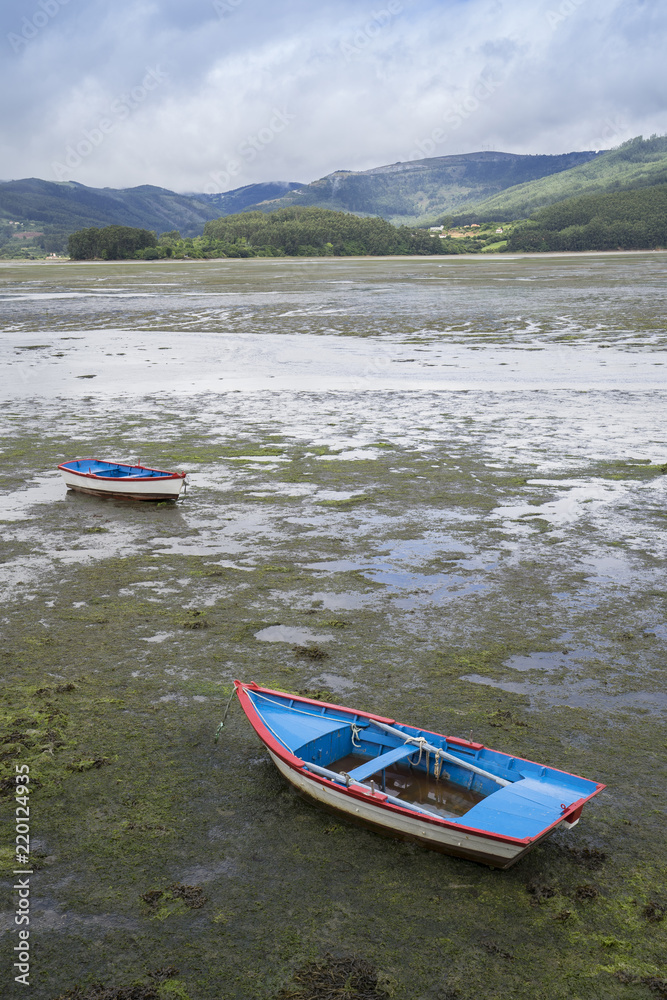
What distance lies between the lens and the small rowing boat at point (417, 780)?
6.67m

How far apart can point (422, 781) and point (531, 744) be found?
4.50 feet

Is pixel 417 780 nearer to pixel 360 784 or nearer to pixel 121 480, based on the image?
pixel 360 784

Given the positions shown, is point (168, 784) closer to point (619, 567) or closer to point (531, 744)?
point (531, 744)

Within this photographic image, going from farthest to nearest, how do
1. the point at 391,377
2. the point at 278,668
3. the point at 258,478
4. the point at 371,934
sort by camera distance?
the point at 391,377
the point at 258,478
the point at 278,668
the point at 371,934

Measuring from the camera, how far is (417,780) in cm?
774

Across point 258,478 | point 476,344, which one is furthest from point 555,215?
point 258,478

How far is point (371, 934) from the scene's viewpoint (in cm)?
609

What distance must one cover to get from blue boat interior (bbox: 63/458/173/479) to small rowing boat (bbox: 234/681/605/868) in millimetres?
8755

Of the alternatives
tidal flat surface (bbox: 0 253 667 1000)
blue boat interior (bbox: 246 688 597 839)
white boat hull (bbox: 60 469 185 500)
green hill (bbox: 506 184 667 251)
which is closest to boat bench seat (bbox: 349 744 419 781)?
blue boat interior (bbox: 246 688 597 839)

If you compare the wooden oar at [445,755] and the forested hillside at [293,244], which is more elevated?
the forested hillside at [293,244]

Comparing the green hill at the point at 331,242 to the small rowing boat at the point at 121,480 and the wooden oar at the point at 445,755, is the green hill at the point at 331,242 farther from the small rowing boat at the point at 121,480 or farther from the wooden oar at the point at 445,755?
the wooden oar at the point at 445,755

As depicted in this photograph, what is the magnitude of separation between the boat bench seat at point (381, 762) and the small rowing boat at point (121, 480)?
909 centimetres

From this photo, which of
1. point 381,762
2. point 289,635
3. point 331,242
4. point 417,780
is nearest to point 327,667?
point 289,635

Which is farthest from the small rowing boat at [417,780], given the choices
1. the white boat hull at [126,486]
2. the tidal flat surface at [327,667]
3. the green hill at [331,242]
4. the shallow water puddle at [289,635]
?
the green hill at [331,242]
